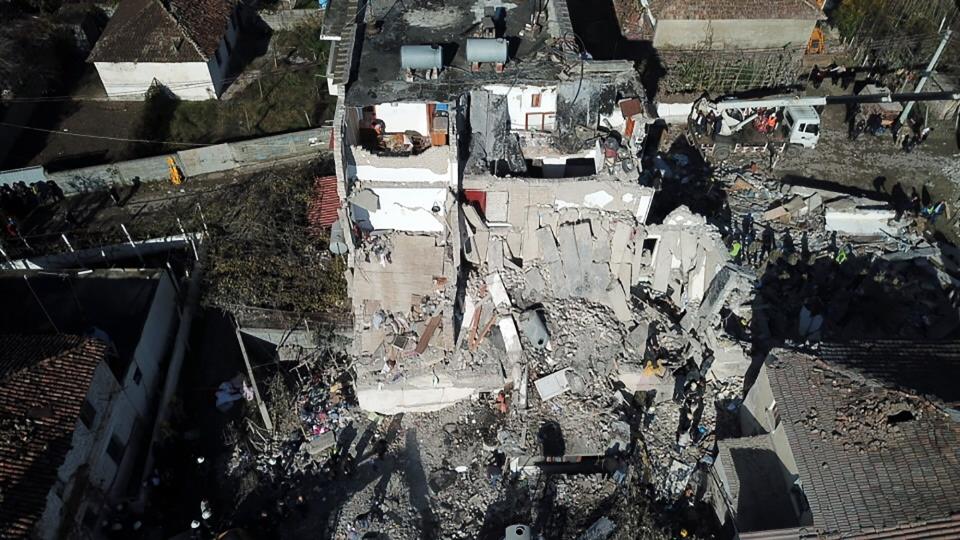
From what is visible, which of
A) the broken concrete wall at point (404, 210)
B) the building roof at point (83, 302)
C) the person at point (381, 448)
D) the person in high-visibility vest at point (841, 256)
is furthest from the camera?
the person in high-visibility vest at point (841, 256)

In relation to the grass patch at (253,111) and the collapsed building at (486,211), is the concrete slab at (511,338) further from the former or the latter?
the grass patch at (253,111)

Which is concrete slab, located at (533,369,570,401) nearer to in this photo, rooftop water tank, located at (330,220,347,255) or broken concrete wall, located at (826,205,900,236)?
rooftop water tank, located at (330,220,347,255)

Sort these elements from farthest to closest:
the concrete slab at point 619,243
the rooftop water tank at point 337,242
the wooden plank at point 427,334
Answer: the rooftop water tank at point 337,242, the wooden plank at point 427,334, the concrete slab at point 619,243

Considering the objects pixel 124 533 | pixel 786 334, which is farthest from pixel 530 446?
pixel 124 533

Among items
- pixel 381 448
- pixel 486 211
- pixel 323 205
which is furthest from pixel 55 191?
pixel 486 211

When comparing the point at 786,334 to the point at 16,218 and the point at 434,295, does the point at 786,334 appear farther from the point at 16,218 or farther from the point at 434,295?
the point at 16,218

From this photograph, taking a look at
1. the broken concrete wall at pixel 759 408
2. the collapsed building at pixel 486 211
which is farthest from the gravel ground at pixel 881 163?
the broken concrete wall at pixel 759 408

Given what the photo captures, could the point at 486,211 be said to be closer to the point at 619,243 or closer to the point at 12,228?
the point at 619,243
